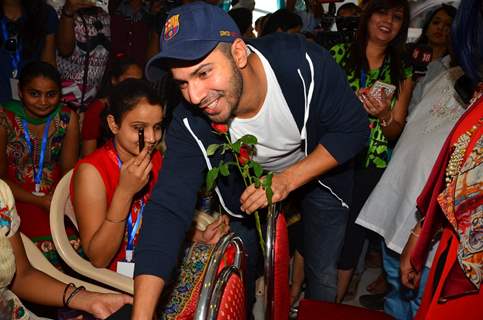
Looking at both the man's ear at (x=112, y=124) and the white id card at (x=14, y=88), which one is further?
the white id card at (x=14, y=88)

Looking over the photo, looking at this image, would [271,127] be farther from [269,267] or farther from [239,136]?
[269,267]

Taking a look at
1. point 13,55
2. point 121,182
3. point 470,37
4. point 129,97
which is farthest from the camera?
point 13,55

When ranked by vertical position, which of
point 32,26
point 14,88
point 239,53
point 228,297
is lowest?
point 228,297

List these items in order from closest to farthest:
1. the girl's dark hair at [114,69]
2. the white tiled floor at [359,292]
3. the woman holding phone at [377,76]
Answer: the woman holding phone at [377,76] → the white tiled floor at [359,292] → the girl's dark hair at [114,69]

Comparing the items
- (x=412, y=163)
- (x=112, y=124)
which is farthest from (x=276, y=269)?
(x=112, y=124)

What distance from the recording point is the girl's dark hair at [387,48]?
2424mm

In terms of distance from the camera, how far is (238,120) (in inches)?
62.9

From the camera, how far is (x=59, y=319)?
1.80m

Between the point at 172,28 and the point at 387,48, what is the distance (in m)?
1.50

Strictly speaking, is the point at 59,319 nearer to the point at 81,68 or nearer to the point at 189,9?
the point at 189,9

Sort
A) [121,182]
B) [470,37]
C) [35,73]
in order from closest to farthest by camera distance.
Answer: [470,37] < [121,182] < [35,73]

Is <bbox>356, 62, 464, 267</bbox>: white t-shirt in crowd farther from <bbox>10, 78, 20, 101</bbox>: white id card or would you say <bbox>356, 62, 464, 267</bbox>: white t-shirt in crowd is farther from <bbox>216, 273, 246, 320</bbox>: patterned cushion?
<bbox>10, 78, 20, 101</bbox>: white id card

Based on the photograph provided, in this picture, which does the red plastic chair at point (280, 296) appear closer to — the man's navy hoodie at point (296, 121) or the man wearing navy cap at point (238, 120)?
the man wearing navy cap at point (238, 120)

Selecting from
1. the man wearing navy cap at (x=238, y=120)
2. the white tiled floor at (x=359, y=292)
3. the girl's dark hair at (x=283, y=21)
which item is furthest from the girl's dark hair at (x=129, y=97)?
the girl's dark hair at (x=283, y=21)
